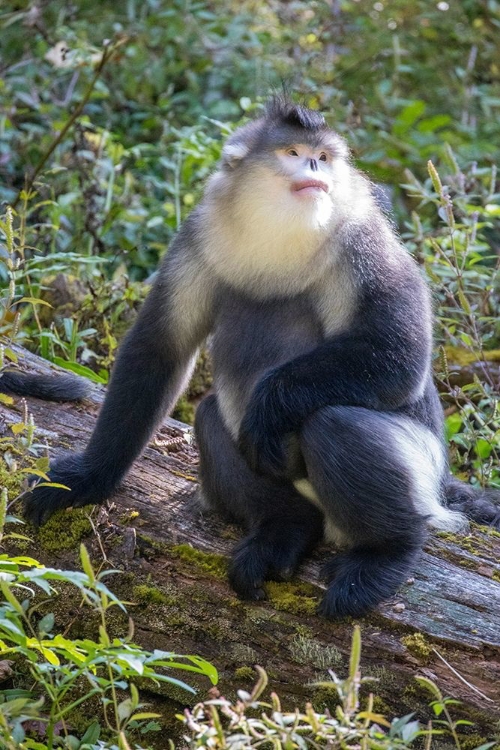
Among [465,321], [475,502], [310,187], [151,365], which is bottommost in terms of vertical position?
[475,502]

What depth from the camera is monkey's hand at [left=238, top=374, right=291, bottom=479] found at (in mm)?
3838

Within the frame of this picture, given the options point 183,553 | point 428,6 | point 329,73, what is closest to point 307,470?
point 183,553

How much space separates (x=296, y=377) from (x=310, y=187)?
762 mm

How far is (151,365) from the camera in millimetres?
4422

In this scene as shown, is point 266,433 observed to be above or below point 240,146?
below

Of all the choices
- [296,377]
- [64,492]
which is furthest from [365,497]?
[64,492]

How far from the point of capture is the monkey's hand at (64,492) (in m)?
4.04

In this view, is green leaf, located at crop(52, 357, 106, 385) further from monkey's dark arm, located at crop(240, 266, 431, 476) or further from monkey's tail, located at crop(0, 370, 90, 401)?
monkey's dark arm, located at crop(240, 266, 431, 476)

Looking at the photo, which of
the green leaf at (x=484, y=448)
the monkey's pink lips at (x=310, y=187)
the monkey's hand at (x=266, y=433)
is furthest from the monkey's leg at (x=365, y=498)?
the green leaf at (x=484, y=448)

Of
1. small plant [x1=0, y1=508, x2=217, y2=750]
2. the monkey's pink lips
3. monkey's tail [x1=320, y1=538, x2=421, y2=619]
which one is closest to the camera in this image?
small plant [x1=0, y1=508, x2=217, y2=750]

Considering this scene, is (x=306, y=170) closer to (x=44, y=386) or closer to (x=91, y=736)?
(x=44, y=386)

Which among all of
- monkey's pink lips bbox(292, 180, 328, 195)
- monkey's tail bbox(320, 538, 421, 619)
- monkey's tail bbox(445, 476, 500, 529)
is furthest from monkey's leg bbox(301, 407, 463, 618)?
monkey's pink lips bbox(292, 180, 328, 195)

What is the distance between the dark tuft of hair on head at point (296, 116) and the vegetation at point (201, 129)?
1007mm

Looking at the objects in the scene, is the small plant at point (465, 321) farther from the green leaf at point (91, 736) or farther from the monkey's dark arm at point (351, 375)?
the green leaf at point (91, 736)
